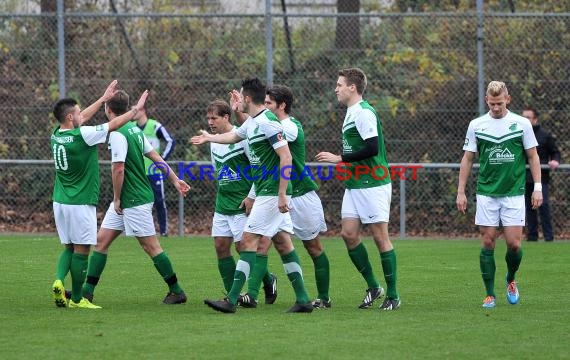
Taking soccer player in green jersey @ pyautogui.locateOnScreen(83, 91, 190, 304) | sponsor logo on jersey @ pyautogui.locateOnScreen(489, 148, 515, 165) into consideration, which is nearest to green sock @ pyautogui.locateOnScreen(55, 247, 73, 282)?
soccer player in green jersey @ pyautogui.locateOnScreen(83, 91, 190, 304)

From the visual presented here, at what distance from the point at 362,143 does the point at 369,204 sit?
0.52 m

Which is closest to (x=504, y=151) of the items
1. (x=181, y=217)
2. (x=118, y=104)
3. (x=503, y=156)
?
(x=503, y=156)

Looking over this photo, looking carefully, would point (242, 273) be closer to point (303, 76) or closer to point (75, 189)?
point (75, 189)

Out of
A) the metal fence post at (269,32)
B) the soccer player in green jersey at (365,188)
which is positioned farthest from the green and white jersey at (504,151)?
the metal fence post at (269,32)

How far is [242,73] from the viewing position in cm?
1834

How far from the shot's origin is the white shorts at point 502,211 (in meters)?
9.72

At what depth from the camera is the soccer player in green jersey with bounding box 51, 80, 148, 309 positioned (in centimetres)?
953

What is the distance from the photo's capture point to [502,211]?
9766 millimetres

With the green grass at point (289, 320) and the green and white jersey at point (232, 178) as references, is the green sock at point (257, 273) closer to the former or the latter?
the green grass at point (289, 320)

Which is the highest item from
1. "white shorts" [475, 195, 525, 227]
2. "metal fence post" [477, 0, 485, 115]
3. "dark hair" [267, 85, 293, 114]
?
"metal fence post" [477, 0, 485, 115]

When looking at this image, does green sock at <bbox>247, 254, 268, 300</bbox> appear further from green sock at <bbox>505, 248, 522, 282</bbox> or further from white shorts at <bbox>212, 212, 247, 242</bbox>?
green sock at <bbox>505, 248, 522, 282</bbox>

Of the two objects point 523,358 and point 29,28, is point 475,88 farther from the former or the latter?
point 523,358

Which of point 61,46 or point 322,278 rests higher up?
point 61,46

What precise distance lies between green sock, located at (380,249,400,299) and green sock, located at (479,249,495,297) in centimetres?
87
